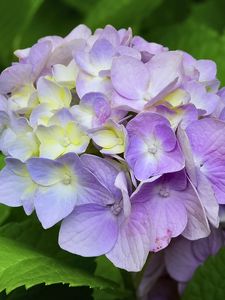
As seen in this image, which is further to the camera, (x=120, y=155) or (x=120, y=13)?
(x=120, y=13)

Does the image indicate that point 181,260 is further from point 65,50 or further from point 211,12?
point 211,12

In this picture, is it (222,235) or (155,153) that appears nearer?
(155,153)

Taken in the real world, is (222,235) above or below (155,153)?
below

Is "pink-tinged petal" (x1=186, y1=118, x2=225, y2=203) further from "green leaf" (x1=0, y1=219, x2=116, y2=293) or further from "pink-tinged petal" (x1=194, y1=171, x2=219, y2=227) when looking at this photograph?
"green leaf" (x1=0, y1=219, x2=116, y2=293)

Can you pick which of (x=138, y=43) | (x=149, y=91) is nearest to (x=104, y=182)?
(x=149, y=91)

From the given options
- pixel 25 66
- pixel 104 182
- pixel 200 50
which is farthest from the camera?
pixel 200 50

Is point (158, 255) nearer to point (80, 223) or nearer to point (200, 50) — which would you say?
point (80, 223)

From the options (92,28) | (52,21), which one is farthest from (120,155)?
(52,21)

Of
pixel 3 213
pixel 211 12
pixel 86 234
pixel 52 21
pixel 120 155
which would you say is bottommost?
pixel 52 21
